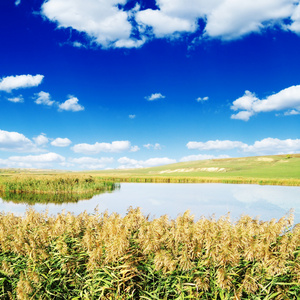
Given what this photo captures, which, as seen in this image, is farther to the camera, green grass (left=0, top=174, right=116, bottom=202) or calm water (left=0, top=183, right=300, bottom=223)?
green grass (left=0, top=174, right=116, bottom=202)

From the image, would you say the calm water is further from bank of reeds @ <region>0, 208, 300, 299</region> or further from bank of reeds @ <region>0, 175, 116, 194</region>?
bank of reeds @ <region>0, 175, 116, 194</region>

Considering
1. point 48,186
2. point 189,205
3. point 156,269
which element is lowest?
point 189,205

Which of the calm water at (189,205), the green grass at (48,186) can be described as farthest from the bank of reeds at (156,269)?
the green grass at (48,186)

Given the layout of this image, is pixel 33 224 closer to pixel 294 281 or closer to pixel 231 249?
pixel 231 249

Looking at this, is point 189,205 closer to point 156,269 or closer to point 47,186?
point 156,269

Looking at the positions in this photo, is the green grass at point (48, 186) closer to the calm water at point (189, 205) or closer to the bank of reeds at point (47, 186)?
the bank of reeds at point (47, 186)

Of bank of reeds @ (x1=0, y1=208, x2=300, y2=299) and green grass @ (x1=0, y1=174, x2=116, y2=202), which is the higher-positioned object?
bank of reeds @ (x1=0, y1=208, x2=300, y2=299)

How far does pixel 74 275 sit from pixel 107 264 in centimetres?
69

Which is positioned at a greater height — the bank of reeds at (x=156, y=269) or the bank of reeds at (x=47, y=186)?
the bank of reeds at (x=156, y=269)

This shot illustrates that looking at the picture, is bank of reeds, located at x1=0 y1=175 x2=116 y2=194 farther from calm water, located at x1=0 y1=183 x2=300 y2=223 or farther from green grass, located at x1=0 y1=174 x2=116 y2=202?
calm water, located at x1=0 y1=183 x2=300 y2=223

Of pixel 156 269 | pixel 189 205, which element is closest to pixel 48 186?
pixel 189 205

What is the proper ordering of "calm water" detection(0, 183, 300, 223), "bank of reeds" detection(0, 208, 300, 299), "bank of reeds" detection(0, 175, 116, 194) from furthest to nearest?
"bank of reeds" detection(0, 175, 116, 194) → "calm water" detection(0, 183, 300, 223) → "bank of reeds" detection(0, 208, 300, 299)

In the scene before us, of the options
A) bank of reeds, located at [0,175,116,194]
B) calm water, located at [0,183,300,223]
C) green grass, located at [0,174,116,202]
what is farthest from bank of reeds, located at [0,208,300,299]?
bank of reeds, located at [0,175,116,194]

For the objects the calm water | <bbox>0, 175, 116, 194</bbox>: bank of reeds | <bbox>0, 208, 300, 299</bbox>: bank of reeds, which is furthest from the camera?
<bbox>0, 175, 116, 194</bbox>: bank of reeds
